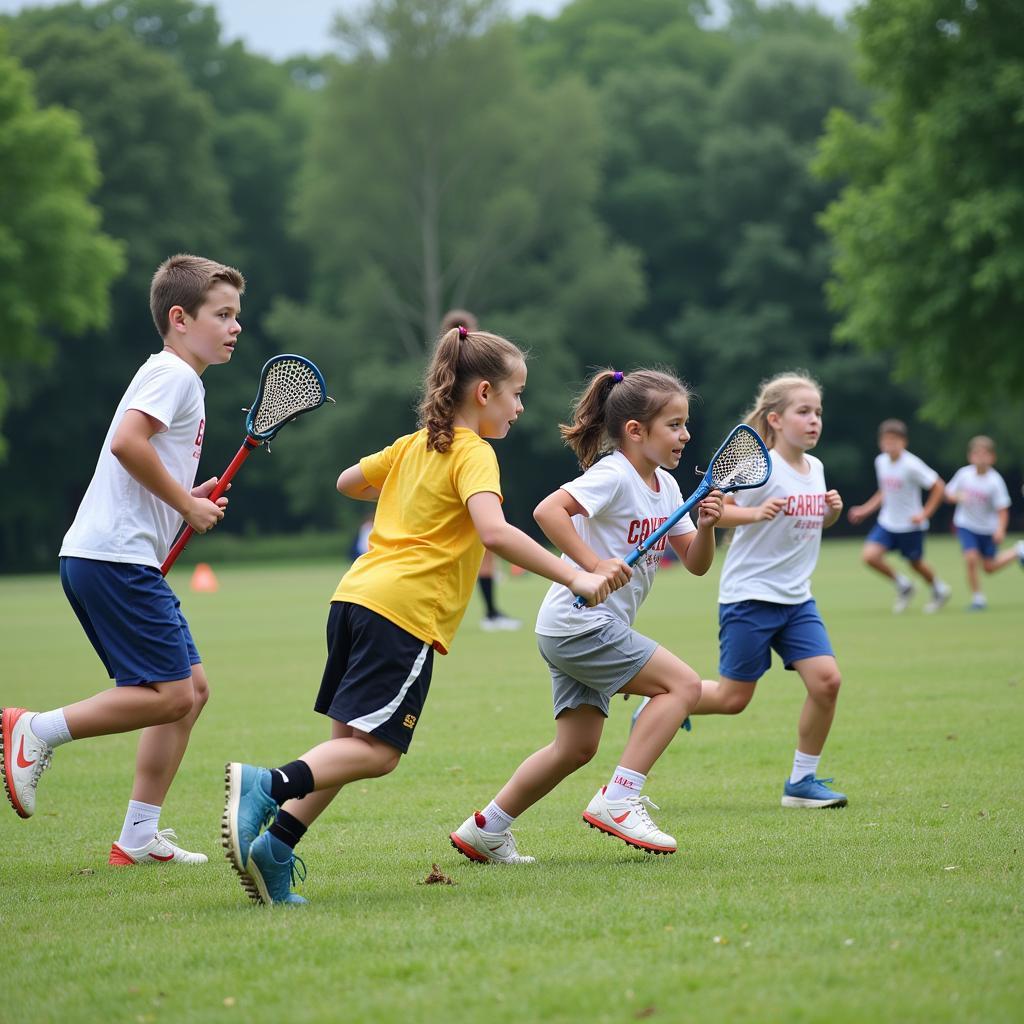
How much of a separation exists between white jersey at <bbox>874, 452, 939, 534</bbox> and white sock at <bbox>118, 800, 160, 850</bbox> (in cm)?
1375

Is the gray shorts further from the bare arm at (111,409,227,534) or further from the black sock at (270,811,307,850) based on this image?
the bare arm at (111,409,227,534)

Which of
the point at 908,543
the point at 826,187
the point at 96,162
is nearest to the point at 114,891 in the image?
the point at 908,543

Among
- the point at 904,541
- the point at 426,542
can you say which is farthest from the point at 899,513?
the point at 426,542

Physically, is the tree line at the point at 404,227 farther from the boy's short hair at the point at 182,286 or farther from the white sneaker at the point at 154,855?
the white sneaker at the point at 154,855

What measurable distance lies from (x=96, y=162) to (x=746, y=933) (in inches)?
1924

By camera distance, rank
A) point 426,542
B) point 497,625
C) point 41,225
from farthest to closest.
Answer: point 41,225 < point 497,625 < point 426,542

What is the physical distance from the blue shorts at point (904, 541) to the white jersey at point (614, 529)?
13.1 metres

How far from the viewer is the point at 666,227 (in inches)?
2345

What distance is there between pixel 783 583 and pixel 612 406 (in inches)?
71.9

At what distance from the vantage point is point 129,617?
5.61 meters

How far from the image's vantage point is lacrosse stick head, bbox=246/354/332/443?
239 inches

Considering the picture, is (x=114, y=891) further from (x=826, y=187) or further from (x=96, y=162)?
(x=826, y=187)

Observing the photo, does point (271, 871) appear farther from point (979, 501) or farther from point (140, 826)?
point (979, 501)

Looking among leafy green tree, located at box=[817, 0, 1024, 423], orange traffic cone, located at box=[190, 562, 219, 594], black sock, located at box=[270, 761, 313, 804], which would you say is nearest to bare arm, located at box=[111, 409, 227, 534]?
black sock, located at box=[270, 761, 313, 804]
